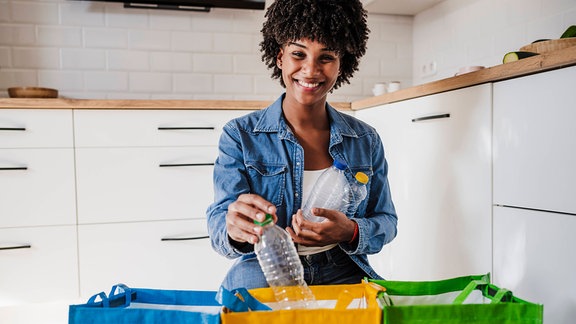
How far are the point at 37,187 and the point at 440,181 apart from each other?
1527mm

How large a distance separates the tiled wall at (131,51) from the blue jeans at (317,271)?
1602 millimetres

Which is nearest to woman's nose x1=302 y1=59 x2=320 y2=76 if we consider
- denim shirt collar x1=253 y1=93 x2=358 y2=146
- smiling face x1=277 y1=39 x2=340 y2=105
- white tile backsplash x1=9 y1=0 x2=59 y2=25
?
smiling face x1=277 y1=39 x2=340 y2=105

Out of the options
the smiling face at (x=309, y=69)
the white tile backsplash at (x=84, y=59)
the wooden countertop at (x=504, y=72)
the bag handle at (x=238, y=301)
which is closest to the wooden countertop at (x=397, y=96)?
the wooden countertop at (x=504, y=72)

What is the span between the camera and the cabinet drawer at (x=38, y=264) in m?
1.88

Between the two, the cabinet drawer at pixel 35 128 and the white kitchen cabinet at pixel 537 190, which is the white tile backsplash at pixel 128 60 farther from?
the white kitchen cabinet at pixel 537 190

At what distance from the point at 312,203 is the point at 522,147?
56 centimetres

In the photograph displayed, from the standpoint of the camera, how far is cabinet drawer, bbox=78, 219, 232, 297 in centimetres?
196

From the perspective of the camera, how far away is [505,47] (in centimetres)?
202

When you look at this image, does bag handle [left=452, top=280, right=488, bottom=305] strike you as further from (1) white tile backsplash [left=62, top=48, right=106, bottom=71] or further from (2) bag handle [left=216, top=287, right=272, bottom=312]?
(1) white tile backsplash [left=62, top=48, right=106, bottom=71]

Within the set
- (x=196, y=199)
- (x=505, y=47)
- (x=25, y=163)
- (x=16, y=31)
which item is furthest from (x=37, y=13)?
(x=505, y=47)

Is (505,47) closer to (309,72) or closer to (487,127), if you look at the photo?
(487,127)

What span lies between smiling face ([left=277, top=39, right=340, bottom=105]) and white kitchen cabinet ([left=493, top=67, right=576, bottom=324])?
1.61 ft

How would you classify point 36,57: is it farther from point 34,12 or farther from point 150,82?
point 150,82

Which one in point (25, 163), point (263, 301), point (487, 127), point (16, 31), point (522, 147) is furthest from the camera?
point (16, 31)
